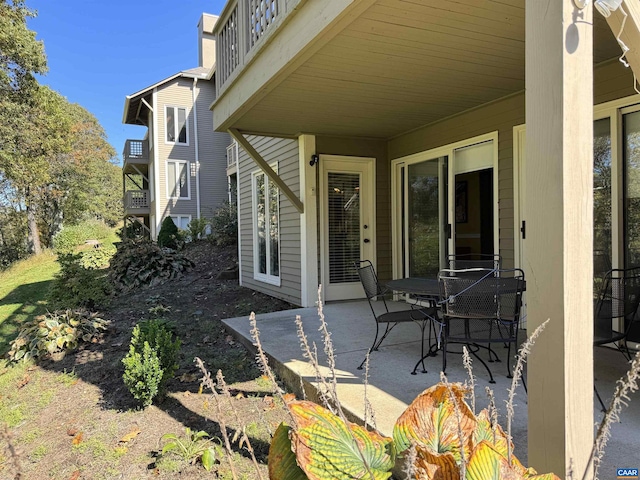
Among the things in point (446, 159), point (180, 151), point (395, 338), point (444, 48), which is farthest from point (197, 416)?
point (180, 151)

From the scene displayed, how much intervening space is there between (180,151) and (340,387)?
15894 millimetres

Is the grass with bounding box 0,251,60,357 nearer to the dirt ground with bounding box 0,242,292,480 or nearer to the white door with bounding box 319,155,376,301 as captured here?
the dirt ground with bounding box 0,242,292,480

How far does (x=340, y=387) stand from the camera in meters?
2.66

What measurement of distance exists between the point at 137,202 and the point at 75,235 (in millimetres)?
3732

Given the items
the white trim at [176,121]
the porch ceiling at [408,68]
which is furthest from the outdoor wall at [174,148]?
the porch ceiling at [408,68]

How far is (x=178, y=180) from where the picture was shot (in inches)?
657

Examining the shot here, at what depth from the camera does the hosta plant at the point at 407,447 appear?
82 centimetres

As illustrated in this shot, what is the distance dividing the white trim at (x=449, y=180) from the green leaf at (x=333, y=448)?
12.7 ft

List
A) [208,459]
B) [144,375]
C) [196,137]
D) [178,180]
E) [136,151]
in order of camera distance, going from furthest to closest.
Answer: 1. [136,151]
2. [196,137]
3. [178,180]
4. [144,375]
5. [208,459]

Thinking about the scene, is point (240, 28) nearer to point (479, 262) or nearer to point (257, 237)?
point (479, 262)

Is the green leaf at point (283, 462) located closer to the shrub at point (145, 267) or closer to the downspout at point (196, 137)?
the shrub at point (145, 267)

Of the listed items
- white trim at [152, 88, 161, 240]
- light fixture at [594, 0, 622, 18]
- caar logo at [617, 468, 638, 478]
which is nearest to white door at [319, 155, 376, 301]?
caar logo at [617, 468, 638, 478]

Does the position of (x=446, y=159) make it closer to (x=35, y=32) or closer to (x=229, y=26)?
(x=229, y=26)

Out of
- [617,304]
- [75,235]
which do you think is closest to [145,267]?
[617,304]
